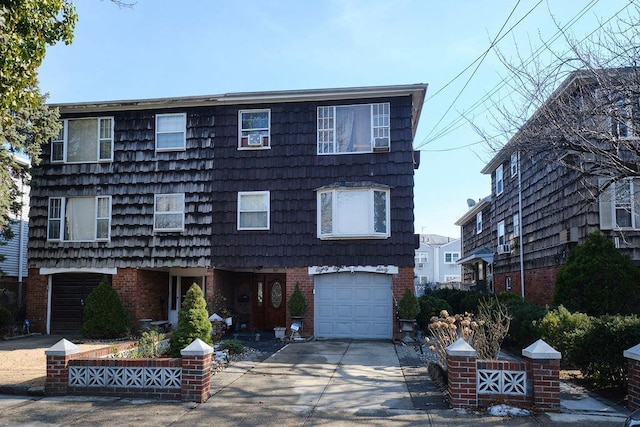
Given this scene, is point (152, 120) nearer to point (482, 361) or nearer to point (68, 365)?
point (68, 365)

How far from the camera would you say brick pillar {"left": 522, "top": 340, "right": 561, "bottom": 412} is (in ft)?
23.6

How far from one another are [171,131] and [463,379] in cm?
1258

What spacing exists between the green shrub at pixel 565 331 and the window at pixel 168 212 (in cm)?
1086

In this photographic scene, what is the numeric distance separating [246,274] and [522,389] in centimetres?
1239

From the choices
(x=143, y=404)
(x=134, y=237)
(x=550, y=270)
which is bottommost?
(x=143, y=404)

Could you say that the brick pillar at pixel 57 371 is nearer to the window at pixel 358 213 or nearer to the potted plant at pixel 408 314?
the window at pixel 358 213

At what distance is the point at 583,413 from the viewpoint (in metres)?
7.08

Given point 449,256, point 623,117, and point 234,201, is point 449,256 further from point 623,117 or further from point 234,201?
point 623,117

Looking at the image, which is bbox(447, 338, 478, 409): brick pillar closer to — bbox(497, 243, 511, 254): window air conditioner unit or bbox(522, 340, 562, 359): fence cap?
bbox(522, 340, 562, 359): fence cap

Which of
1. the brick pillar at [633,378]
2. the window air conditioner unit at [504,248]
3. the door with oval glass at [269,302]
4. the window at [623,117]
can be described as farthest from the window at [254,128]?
the brick pillar at [633,378]

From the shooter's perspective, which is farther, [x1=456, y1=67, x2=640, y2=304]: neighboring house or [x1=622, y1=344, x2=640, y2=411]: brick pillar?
[x1=456, y1=67, x2=640, y2=304]: neighboring house

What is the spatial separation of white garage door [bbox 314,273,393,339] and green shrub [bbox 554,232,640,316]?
485 centimetres

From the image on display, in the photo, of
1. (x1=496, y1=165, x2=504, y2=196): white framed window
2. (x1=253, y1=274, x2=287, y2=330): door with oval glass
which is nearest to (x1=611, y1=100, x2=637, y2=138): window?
(x1=253, y1=274, x2=287, y2=330): door with oval glass

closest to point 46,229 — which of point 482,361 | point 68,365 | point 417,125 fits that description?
point 68,365
